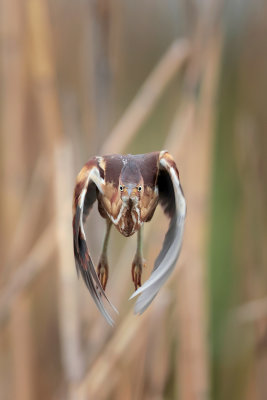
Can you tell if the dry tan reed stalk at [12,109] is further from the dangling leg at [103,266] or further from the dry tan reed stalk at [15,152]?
the dangling leg at [103,266]

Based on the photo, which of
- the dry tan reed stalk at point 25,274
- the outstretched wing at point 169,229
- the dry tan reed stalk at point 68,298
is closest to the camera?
the outstretched wing at point 169,229

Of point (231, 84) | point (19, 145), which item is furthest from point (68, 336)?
point (231, 84)

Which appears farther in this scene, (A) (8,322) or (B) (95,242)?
(A) (8,322)

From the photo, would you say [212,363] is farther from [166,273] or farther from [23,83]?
[166,273]

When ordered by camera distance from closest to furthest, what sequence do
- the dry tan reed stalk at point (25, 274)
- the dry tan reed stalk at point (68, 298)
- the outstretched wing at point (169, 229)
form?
the outstretched wing at point (169, 229) < the dry tan reed stalk at point (68, 298) < the dry tan reed stalk at point (25, 274)

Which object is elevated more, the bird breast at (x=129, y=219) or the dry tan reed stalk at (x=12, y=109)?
the dry tan reed stalk at (x=12, y=109)

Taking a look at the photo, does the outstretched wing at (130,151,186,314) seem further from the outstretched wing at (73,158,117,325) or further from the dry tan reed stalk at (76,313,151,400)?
the dry tan reed stalk at (76,313,151,400)

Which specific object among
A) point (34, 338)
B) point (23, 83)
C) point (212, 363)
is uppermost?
point (23, 83)

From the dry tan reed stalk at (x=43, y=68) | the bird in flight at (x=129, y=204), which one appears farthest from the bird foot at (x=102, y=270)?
the dry tan reed stalk at (x=43, y=68)
